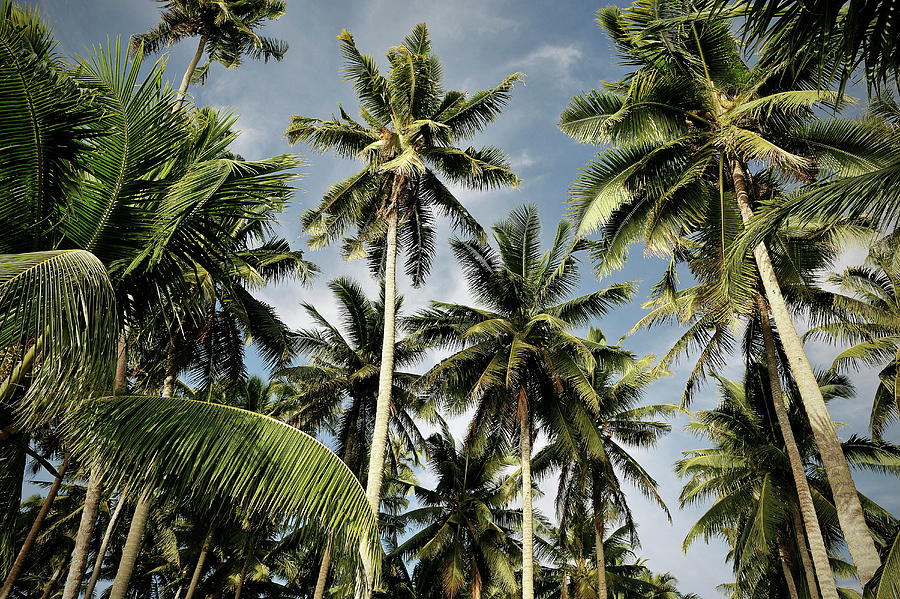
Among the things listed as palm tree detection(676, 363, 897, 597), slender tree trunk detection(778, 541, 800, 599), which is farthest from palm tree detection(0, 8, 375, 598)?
slender tree trunk detection(778, 541, 800, 599)

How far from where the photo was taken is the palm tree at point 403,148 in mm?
14156

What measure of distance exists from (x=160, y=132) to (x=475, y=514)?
19.7 meters

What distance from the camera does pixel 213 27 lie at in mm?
15664

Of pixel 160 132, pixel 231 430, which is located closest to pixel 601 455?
pixel 231 430

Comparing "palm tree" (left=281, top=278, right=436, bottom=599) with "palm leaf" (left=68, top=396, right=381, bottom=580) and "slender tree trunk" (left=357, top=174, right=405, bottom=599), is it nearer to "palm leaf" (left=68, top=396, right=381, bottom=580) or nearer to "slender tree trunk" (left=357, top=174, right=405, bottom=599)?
"slender tree trunk" (left=357, top=174, right=405, bottom=599)

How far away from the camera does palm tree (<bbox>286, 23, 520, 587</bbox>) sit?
14.2 meters

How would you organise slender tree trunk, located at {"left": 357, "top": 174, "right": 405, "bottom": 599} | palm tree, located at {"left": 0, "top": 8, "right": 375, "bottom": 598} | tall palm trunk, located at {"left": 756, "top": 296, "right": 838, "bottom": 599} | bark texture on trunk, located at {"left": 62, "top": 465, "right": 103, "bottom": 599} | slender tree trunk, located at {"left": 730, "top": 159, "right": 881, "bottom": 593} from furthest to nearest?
slender tree trunk, located at {"left": 357, "top": 174, "right": 405, "bottom": 599}
bark texture on trunk, located at {"left": 62, "top": 465, "right": 103, "bottom": 599}
tall palm trunk, located at {"left": 756, "top": 296, "right": 838, "bottom": 599}
slender tree trunk, located at {"left": 730, "top": 159, "right": 881, "bottom": 593}
palm tree, located at {"left": 0, "top": 8, "right": 375, "bottom": 598}

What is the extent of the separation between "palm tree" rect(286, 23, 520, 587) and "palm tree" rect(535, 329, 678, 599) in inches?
285

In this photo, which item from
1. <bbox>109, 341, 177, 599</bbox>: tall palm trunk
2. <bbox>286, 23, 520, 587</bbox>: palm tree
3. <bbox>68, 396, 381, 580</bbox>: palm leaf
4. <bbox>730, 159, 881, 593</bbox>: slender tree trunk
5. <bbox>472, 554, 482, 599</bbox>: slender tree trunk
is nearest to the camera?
<bbox>68, 396, 381, 580</bbox>: palm leaf

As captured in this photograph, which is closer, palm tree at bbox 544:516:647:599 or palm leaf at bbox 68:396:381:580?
palm leaf at bbox 68:396:381:580

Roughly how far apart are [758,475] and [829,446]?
38.1 feet

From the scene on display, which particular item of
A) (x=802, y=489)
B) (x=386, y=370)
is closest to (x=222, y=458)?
(x=386, y=370)

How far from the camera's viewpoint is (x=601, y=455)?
49.0ft

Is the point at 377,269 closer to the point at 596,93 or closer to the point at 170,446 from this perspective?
the point at 596,93
